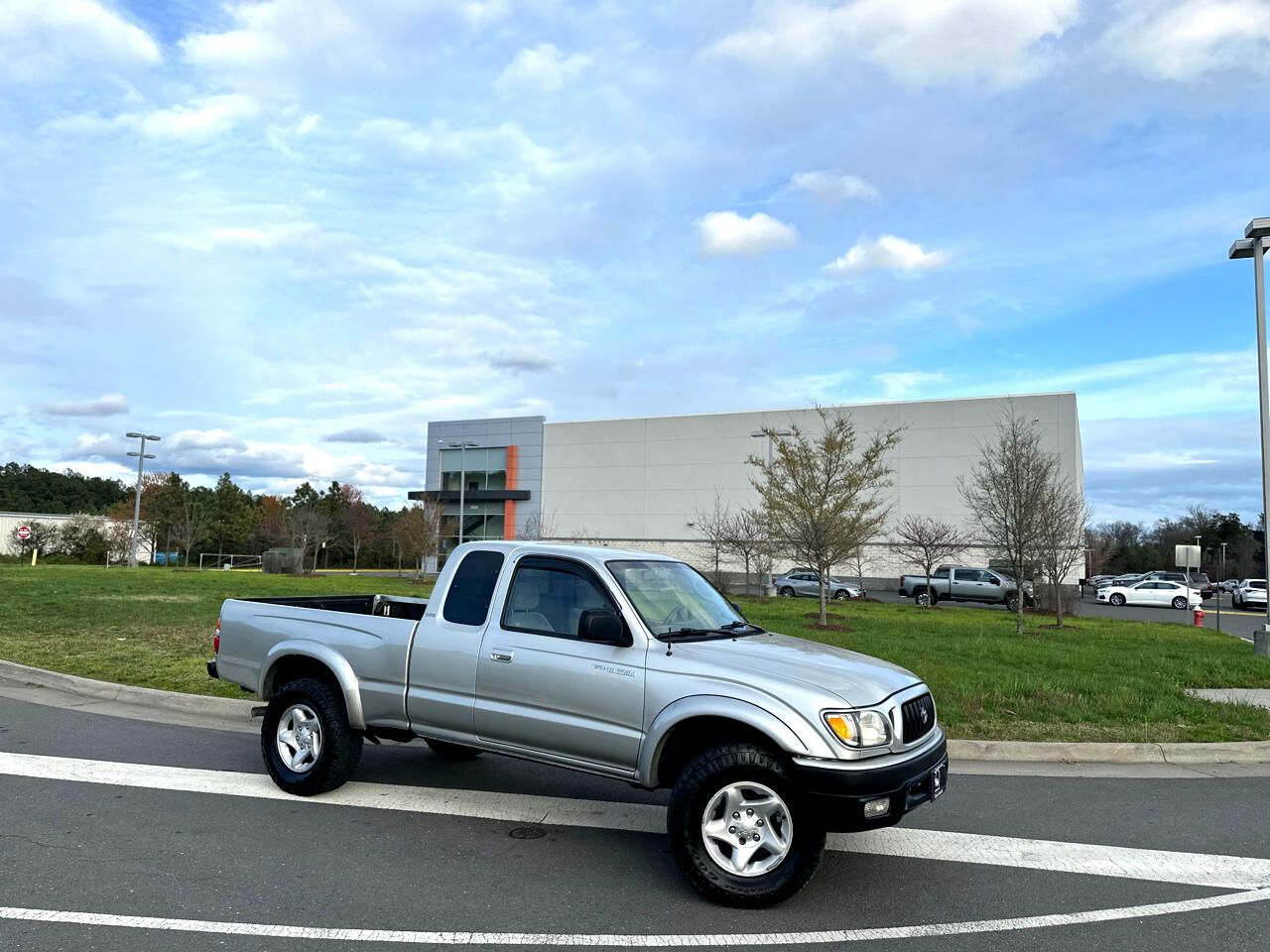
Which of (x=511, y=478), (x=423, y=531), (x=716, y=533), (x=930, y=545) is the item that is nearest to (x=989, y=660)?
(x=930, y=545)

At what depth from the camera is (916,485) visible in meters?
52.2

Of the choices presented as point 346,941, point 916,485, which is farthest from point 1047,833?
point 916,485

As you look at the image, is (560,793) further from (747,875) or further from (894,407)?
(894,407)

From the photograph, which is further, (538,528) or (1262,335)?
(538,528)

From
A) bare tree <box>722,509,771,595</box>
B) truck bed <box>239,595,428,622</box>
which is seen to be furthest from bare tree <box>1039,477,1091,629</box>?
truck bed <box>239,595,428,622</box>

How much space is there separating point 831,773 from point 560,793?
9.03 feet

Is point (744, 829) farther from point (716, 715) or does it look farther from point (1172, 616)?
point (1172, 616)

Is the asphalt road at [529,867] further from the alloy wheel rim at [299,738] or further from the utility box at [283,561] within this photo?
the utility box at [283,561]

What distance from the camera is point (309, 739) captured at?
6.13 m

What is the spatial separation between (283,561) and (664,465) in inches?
977

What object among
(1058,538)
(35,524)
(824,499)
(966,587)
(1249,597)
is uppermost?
(35,524)

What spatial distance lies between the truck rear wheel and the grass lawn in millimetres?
3709

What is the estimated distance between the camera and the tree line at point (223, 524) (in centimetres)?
5972

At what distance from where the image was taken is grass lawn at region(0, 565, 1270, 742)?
889 centimetres
